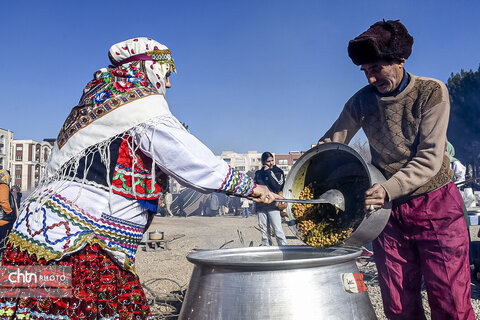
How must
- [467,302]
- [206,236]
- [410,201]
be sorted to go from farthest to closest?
[206,236] → [410,201] → [467,302]

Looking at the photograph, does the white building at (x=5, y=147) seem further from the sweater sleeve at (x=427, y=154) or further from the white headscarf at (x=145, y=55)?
the sweater sleeve at (x=427, y=154)

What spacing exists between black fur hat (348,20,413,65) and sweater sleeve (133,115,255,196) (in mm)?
1204

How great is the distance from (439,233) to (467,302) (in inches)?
16.1

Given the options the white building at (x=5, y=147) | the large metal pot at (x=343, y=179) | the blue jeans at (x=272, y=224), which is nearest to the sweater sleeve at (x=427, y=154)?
the large metal pot at (x=343, y=179)

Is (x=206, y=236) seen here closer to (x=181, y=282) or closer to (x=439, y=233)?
(x=181, y=282)

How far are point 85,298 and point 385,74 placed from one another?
2.09 metres

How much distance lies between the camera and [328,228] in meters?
2.53

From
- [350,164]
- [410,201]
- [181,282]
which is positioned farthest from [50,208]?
[181,282]

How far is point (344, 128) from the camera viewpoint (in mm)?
2896

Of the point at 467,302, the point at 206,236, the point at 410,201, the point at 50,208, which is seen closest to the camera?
the point at 50,208

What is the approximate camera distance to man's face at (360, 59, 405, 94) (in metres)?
2.42

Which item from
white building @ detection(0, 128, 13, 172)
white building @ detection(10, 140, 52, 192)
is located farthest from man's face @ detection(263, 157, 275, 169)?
white building @ detection(10, 140, 52, 192)

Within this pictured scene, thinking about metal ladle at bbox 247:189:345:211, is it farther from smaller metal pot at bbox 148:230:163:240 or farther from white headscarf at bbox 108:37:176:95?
smaller metal pot at bbox 148:230:163:240

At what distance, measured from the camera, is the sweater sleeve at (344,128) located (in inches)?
112
